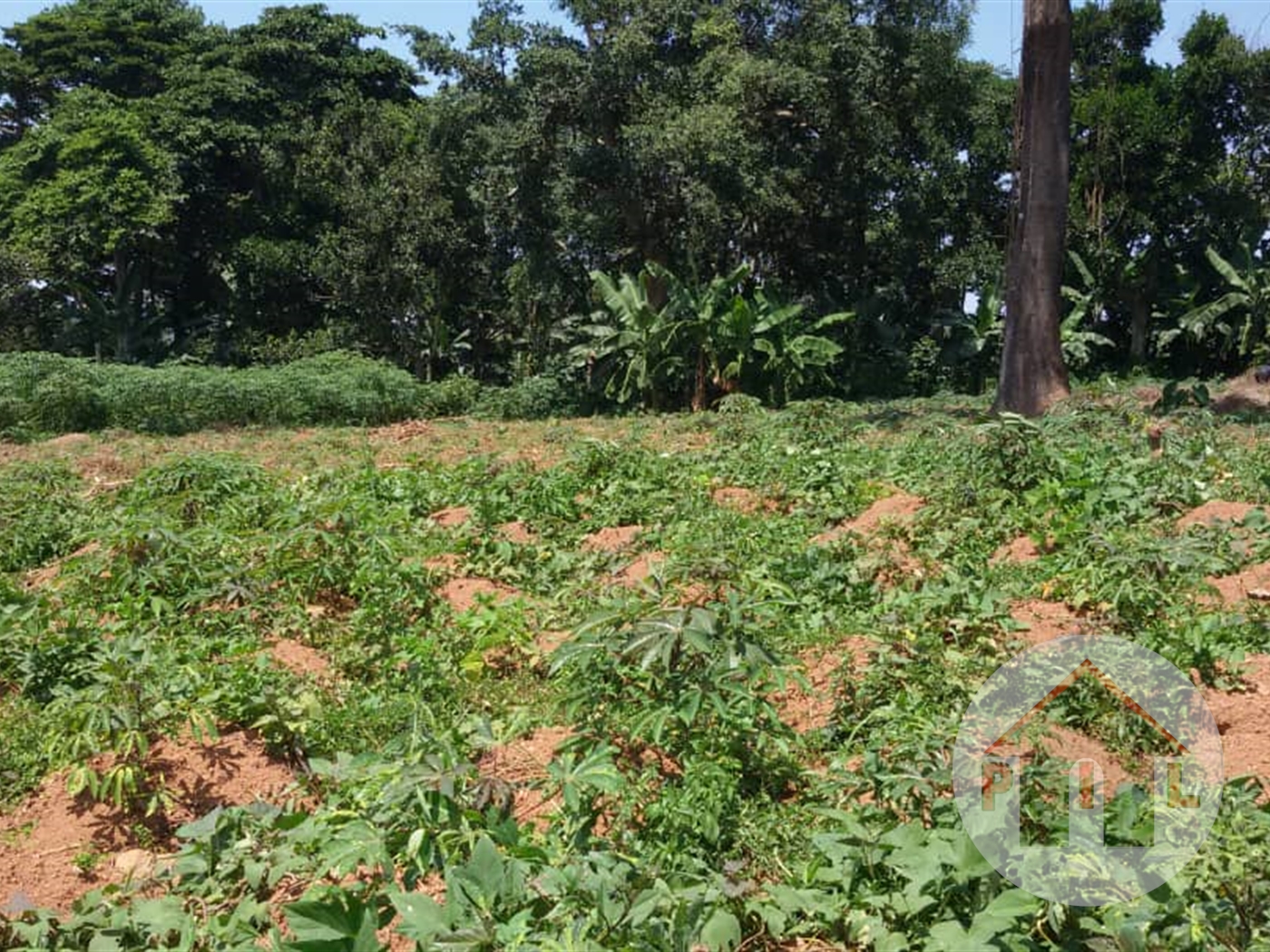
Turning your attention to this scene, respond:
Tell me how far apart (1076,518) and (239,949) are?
167 inches

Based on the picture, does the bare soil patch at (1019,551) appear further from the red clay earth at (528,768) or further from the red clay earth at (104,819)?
the red clay earth at (104,819)

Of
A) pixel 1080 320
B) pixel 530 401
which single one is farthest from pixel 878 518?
pixel 1080 320

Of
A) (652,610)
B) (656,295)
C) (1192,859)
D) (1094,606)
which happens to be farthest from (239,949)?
(656,295)

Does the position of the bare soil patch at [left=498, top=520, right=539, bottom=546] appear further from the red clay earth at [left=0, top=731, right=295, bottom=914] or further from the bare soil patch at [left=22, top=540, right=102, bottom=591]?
the red clay earth at [left=0, top=731, right=295, bottom=914]

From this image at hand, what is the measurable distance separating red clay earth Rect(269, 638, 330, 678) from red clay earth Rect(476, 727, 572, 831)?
1048 mm

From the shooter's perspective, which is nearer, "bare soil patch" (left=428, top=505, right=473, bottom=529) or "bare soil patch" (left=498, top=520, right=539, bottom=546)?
"bare soil patch" (left=498, top=520, right=539, bottom=546)

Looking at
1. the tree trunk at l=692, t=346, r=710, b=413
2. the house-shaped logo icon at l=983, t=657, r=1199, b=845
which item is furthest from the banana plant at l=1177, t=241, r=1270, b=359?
the house-shaped logo icon at l=983, t=657, r=1199, b=845

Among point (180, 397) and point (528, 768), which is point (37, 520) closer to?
point (528, 768)

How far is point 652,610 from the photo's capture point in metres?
3.70

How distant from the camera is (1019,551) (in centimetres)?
538

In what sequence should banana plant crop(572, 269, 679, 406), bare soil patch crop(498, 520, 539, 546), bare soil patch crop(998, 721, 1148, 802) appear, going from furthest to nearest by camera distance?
banana plant crop(572, 269, 679, 406), bare soil patch crop(498, 520, 539, 546), bare soil patch crop(998, 721, 1148, 802)

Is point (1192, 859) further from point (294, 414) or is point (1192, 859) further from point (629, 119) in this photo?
point (629, 119)

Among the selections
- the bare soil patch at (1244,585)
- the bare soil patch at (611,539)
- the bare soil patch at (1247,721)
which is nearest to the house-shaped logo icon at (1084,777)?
the bare soil patch at (1247,721)

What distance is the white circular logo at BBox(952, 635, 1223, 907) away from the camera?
97.0 inches
